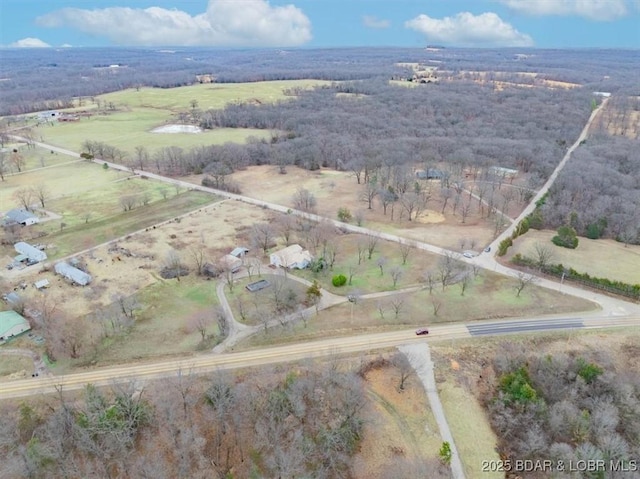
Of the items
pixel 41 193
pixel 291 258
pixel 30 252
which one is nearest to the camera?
pixel 291 258

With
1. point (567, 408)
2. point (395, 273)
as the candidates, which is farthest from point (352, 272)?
point (567, 408)

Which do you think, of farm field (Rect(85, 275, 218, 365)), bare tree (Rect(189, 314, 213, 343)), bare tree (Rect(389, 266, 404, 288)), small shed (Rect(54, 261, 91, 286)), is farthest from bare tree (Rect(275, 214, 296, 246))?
small shed (Rect(54, 261, 91, 286))

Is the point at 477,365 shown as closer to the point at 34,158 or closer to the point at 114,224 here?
the point at 114,224

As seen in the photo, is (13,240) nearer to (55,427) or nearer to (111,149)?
(55,427)

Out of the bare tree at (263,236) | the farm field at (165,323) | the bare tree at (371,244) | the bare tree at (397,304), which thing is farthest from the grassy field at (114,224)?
the bare tree at (397,304)

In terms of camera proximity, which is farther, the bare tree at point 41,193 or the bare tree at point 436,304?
the bare tree at point 41,193

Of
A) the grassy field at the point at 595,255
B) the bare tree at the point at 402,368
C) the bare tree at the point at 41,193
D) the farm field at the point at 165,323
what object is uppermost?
the grassy field at the point at 595,255

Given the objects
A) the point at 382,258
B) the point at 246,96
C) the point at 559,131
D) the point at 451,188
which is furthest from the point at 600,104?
the point at 382,258

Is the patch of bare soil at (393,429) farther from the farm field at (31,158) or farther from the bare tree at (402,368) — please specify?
the farm field at (31,158)
